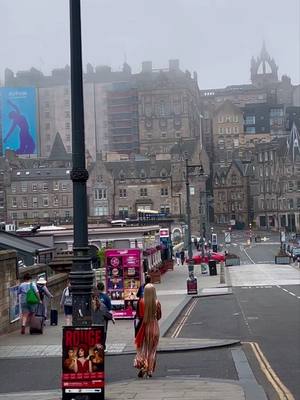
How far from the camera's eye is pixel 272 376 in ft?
47.2

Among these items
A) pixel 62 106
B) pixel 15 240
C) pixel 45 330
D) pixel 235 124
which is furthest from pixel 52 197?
pixel 45 330

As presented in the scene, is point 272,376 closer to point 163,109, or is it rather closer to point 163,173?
point 163,173

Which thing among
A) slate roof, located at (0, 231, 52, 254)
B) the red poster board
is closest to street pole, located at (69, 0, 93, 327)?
the red poster board

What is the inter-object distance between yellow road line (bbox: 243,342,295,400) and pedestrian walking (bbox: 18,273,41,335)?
5.99m

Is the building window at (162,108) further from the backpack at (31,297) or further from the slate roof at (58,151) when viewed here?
the backpack at (31,297)

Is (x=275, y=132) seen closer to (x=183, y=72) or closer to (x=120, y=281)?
(x=183, y=72)

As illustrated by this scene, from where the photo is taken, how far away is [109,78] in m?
161

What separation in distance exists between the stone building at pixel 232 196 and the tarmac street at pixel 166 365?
133796 millimetres

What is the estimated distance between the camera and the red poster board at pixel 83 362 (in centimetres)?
1039

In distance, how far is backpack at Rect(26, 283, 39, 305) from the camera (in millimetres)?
21812

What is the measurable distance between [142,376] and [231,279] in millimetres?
45697

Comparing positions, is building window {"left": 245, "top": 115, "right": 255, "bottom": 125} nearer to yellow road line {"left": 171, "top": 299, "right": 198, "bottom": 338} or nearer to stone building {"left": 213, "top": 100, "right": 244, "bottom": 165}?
stone building {"left": 213, "top": 100, "right": 244, "bottom": 165}

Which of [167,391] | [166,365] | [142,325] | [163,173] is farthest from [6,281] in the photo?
[163,173]

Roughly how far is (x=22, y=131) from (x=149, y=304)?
14053 cm
